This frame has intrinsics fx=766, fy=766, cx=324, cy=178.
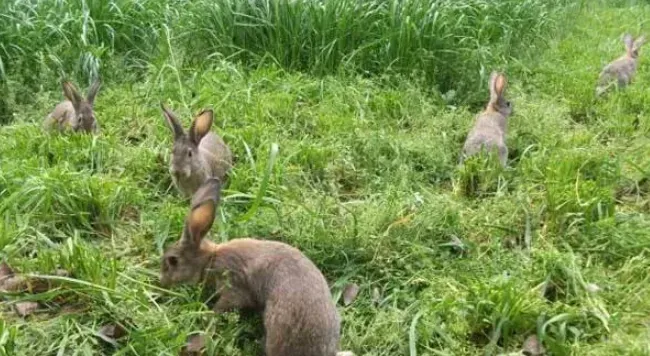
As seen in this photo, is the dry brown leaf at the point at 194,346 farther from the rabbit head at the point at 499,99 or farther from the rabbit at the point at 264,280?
the rabbit head at the point at 499,99

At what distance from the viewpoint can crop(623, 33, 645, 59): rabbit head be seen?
694 cm

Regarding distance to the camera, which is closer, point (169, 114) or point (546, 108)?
point (169, 114)

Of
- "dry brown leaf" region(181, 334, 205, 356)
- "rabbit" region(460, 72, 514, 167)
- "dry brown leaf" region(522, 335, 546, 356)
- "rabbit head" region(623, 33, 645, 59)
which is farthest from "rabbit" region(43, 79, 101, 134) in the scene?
"rabbit head" region(623, 33, 645, 59)

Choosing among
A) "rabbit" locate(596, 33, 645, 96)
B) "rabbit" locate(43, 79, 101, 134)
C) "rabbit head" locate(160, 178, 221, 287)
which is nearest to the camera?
Answer: "rabbit head" locate(160, 178, 221, 287)

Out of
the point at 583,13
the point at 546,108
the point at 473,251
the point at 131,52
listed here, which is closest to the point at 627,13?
the point at 583,13

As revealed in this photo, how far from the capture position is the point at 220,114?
17.5ft

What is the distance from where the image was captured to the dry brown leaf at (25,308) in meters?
3.23

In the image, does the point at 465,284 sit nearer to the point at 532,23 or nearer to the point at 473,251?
the point at 473,251

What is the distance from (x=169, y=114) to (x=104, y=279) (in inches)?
48.6

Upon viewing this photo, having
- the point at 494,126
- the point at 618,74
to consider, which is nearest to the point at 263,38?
the point at 494,126

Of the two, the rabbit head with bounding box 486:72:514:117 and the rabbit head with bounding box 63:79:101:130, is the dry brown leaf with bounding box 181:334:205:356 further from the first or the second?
the rabbit head with bounding box 486:72:514:117

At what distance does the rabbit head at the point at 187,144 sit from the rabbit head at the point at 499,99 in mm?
2105

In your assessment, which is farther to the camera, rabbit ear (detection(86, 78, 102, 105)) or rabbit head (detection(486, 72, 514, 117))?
rabbit head (detection(486, 72, 514, 117))

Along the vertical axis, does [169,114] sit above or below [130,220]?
above
